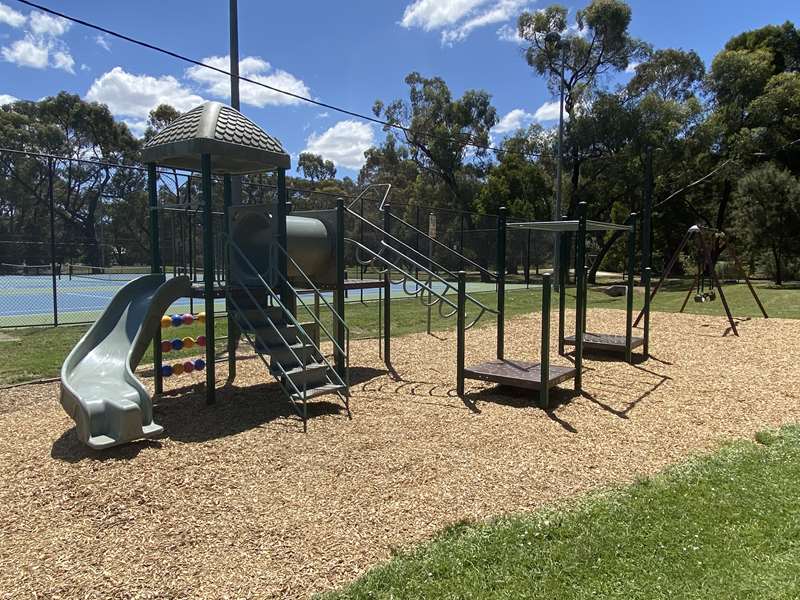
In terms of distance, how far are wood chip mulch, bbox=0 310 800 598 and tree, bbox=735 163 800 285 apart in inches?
827

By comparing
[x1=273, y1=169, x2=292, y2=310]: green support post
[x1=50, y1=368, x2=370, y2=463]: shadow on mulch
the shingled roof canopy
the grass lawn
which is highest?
the shingled roof canopy

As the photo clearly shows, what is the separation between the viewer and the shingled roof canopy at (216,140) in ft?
18.1

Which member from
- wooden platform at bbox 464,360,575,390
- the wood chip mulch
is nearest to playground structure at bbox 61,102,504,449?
the wood chip mulch

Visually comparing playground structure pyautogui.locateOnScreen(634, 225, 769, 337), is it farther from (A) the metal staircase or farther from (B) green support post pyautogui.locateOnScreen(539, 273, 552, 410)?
(A) the metal staircase

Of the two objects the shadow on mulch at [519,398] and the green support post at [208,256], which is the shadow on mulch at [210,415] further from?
the shadow on mulch at [519,398]

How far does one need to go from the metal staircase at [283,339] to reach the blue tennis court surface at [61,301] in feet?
15.8

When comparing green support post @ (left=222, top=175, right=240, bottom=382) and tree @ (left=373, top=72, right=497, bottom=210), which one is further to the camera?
tree @ (left=373, top=72, right=497, bottom=210)

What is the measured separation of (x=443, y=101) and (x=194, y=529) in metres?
39.0

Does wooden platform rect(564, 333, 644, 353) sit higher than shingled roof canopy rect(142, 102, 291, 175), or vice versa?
shingled roof canopy rect(142, 102, 291, 175)

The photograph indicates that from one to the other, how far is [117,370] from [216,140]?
2377 mm

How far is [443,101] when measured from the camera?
127 feet

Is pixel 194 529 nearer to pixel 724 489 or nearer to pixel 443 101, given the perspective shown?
pixel 724 489

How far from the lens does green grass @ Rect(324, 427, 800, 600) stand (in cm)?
255

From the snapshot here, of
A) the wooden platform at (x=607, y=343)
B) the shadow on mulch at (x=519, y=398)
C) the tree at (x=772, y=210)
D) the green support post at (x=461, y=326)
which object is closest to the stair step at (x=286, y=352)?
the green support post at (x=461, y=326)
